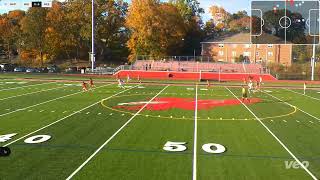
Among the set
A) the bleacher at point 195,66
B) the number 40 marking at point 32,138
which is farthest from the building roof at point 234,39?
the number 40 marking at point 32,138

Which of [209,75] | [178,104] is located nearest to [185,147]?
[178,104]

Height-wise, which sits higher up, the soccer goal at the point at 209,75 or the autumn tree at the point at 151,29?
the autumn tree at the point at 151,29

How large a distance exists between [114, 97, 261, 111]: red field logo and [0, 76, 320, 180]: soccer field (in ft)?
0.20

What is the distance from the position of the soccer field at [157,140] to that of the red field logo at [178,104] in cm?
6

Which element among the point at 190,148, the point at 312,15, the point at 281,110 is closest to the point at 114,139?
the point at 190,148

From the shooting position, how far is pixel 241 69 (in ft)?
226

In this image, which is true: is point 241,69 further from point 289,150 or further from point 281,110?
point 289,150

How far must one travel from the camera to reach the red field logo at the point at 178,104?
27641mm

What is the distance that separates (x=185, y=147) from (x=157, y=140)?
1.52 metres

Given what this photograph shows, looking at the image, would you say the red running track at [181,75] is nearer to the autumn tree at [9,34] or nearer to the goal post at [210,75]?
the goal post at [210,75]

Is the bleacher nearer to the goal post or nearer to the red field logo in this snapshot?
the goal post

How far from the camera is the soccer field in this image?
43.5 feet

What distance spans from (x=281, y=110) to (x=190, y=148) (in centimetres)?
1273
